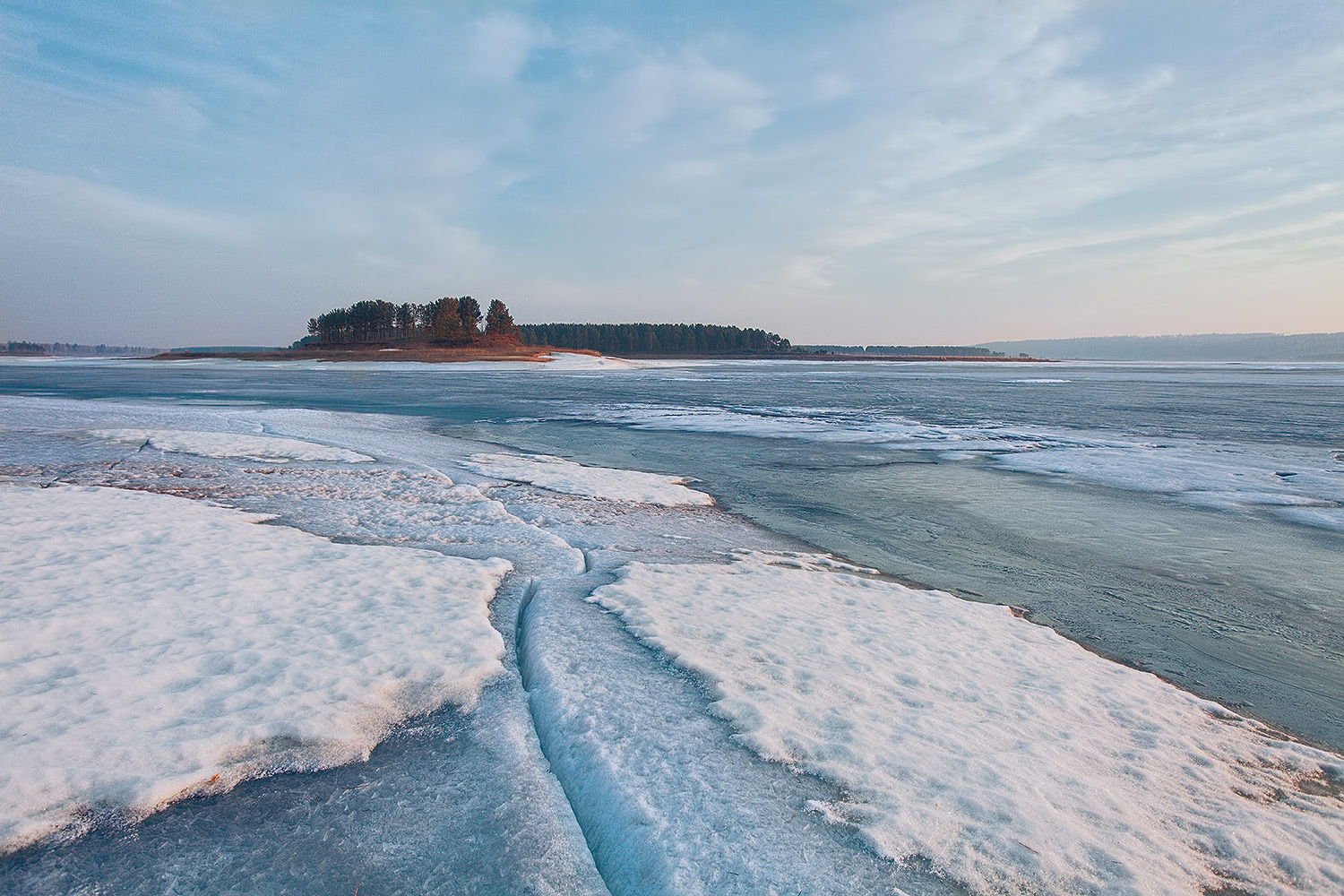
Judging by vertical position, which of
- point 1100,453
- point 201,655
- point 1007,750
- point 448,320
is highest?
point 448,320

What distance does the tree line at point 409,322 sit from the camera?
268 ft

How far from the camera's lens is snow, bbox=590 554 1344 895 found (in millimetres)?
2670

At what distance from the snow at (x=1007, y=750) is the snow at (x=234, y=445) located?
8.43m

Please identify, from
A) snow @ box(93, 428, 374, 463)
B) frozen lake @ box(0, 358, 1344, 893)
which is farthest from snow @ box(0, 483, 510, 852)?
snow @ box(93, 428, 374, 463)

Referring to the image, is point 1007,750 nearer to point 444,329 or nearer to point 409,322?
point 444,329

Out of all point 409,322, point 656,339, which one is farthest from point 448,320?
point 656,339

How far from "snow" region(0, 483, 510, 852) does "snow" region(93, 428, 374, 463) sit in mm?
4873

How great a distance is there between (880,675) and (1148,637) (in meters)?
2.22

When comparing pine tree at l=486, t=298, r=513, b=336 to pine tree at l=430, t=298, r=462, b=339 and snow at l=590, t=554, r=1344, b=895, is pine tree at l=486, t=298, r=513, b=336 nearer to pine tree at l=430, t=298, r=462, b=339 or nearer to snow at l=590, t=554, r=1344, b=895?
pine tree at l=430, t=298, r=462, b=339

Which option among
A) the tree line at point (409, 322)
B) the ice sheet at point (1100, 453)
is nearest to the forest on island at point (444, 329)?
the tree line at point (409, 322)

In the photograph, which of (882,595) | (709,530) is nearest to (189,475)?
(709,530)

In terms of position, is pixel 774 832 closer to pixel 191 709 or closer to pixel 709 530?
pixel 191 709

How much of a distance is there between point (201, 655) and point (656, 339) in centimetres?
14377

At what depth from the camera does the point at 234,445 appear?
1238 cm
